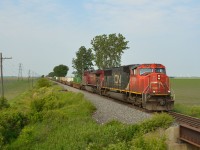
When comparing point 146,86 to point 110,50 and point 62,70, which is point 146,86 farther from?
point 62,70

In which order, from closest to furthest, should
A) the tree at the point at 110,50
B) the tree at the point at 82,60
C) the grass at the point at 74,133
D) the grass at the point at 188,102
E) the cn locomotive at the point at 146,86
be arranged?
the grass at the point at 74,133 < the cn locomotive at the point at 146,86 < the grass at the point at 188,102 < the tree at the point at 110,50 < the tree at the point at 82,60

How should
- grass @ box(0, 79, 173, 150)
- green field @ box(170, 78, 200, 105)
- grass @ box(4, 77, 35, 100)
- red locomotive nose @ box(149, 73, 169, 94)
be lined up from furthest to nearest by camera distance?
grass @ box(4, 77, 35, 100)
green field @ box(170, 78, 200, 105)
red locomotive nose @ box(149, 73, 169, 94)
grass @ box(0, 79, 173, 150)

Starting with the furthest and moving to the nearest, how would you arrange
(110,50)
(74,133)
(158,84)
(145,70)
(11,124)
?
(110,50) < (145,70) < (158,84) < (11,124) < (74,133)

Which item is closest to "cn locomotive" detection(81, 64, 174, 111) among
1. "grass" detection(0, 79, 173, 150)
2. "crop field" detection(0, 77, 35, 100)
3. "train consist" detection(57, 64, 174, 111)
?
"train consist" detection(57, 64, 174, 111)

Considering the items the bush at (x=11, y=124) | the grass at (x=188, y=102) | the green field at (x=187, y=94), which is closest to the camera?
the bush at (x=11, y=124)

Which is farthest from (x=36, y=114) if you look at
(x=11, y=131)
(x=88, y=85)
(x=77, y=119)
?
(x=88, y=85)

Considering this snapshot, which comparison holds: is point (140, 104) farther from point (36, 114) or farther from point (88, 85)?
point (88, 85)

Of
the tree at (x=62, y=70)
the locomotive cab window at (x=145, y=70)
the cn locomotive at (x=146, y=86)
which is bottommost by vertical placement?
the cn locomotive at (x=146, y=86)

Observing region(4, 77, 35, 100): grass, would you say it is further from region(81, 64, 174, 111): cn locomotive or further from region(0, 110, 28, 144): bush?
region(0, 110, 28, 144): bush

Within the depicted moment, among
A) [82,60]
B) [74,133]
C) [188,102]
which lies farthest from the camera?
[82,60]

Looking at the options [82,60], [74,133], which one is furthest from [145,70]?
[82,60]

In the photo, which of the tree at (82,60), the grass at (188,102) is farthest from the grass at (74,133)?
the tree at (82,60)

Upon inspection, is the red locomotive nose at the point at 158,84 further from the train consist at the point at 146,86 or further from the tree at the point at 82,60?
the tree at the point at 82,60

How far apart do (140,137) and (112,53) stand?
230 ft
